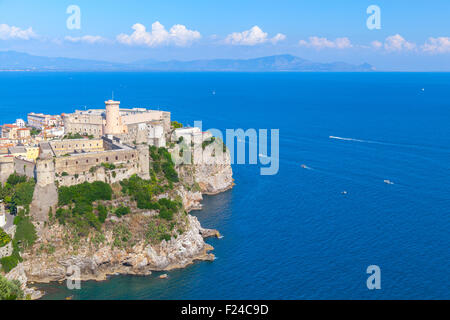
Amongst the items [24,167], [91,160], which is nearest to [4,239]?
[24,167]

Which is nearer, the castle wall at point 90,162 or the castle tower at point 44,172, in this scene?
the castle tower at point 44,172

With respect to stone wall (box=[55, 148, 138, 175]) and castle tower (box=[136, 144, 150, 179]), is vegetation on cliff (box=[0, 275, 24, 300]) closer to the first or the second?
stone wall (box=[55, 148, 138, 175])

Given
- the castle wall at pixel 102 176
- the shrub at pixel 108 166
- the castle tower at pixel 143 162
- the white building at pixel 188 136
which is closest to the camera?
the castle wall at pixel 102 176

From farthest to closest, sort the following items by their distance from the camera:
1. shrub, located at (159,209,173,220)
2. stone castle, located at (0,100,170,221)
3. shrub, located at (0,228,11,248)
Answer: shrub, located at (159,209,173,220) → stone castle, located at (0,100,170,221) → shrub, located at (0,228,11,248)

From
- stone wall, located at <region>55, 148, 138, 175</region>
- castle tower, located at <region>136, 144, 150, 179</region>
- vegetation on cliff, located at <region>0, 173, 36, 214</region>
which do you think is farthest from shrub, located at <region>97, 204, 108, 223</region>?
castle tower, located at <region>136, 144, 150, 179</region>

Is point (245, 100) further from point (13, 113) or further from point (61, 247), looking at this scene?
point (61, 247)

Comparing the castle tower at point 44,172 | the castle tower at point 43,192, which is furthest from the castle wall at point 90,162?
the castle tower at point 43,192

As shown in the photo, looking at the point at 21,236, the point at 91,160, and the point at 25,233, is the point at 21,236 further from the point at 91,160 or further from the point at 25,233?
the point at 91,160

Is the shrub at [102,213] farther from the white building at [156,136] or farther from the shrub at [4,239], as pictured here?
the white building at [156,136]
